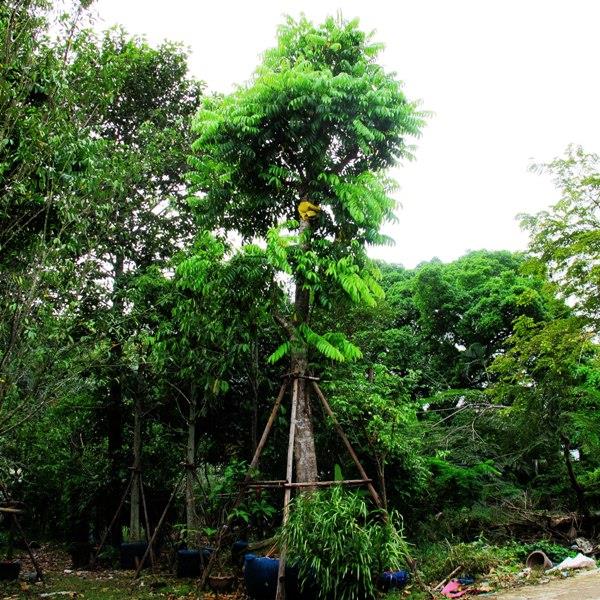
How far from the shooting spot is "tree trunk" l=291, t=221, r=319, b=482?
618cm

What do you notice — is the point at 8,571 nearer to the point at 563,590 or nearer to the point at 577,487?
the point at 563,590

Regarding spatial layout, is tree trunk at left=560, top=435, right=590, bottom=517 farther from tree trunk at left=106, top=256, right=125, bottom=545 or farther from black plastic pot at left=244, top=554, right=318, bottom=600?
tree trunk at left=106, top=256, right=125, bottom=545

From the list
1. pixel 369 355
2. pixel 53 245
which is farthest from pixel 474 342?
pixel 53 245

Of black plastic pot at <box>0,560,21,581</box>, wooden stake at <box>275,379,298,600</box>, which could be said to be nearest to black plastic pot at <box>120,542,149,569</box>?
black plastic pot at <box>0,560,21,581</box>

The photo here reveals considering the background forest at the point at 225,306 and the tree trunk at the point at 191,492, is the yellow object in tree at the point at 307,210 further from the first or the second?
the tree trunk at the point at 191,492

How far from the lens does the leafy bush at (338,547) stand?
196 inches

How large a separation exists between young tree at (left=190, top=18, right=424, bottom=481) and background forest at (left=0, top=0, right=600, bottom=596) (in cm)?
3

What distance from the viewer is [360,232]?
273 inches

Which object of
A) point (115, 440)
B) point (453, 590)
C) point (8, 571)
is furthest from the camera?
point (115, 440)

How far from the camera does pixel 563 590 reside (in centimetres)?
540

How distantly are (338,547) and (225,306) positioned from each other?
129 inches

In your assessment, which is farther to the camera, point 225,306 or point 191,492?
point 191,492

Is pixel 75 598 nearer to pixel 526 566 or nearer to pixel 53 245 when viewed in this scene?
pixel 53 245

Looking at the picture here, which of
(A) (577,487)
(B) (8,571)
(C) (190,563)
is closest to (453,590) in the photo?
(C) (190,563)
